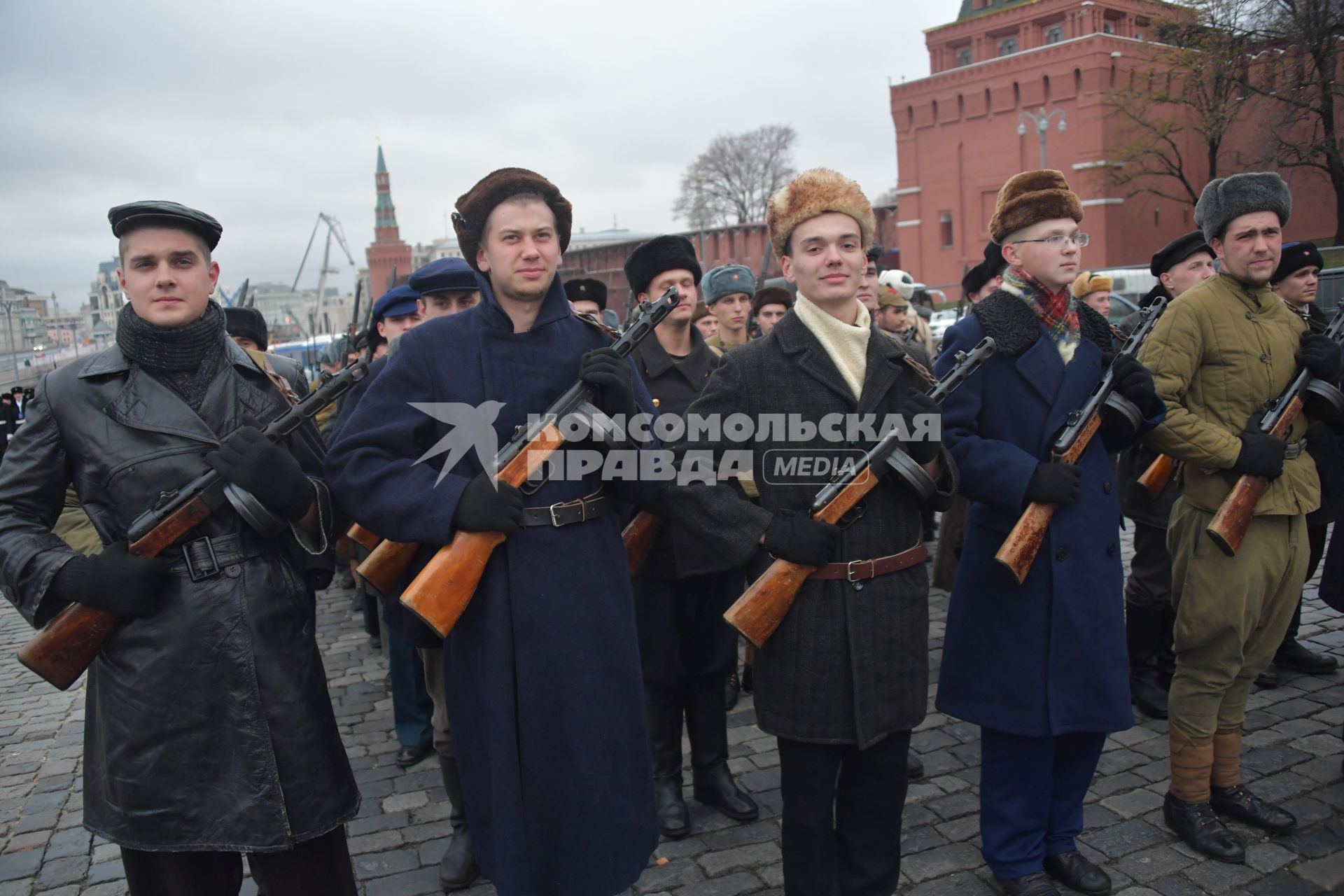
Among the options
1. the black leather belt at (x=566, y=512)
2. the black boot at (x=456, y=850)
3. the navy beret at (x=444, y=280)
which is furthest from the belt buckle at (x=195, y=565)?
the navy beret at (x=444, y=280)

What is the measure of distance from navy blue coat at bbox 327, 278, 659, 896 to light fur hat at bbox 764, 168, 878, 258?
2.80 ft

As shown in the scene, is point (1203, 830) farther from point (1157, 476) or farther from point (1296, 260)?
point (1296, 260)

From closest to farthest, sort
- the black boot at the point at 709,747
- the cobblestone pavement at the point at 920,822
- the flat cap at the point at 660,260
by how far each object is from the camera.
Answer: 1. the cobblestone pavement at the point at 920,822
2. the black boot at the point at 709,747
3. the flat cap at the point at 660,260

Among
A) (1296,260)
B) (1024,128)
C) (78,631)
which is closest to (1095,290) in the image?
(1296,260)

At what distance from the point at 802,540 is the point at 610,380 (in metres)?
0.76

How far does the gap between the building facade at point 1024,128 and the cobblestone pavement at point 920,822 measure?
4203 cm

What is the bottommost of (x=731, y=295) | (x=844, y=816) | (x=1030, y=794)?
(x=1030, y=794)

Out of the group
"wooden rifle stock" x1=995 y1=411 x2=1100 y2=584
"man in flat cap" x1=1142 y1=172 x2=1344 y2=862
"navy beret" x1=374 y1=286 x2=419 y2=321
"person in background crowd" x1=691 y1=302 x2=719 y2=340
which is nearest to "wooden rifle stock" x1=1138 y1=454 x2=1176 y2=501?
"man in flat cap" x1=1142 y1=172 x2=1344 y2=862

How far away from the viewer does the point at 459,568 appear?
2.66 m

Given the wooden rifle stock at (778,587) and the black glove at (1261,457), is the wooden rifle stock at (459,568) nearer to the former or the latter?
the wooden rifle stock at (778,587)

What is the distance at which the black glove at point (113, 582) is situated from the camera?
8.47 ft

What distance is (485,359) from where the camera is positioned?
2873 millimetres

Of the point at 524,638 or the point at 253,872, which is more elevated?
the point at 524,638

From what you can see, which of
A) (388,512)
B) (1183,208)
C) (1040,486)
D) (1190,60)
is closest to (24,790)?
(388,512)
